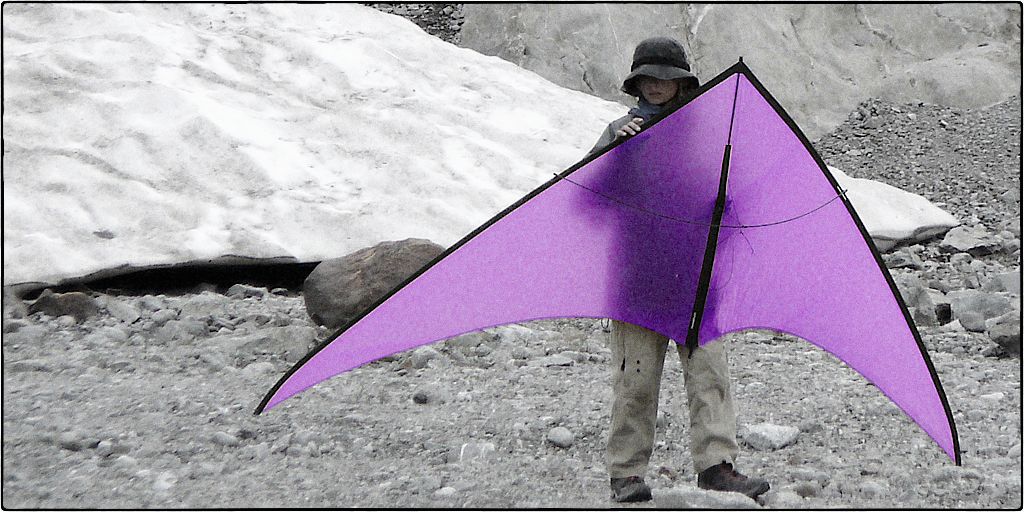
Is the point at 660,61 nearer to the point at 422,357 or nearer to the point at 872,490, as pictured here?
the point at 872,490

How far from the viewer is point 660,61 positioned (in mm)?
3746

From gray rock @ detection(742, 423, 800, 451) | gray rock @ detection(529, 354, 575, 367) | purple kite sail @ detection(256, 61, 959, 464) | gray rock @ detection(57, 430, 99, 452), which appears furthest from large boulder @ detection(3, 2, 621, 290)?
purple kite sail @ detection(256, 61, 959, 464)

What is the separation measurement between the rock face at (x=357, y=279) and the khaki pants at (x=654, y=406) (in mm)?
2980

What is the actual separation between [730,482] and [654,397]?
1.36 feet

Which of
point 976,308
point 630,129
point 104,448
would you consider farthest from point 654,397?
point 976,308

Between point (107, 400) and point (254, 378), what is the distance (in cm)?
84

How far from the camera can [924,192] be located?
12.7 meters

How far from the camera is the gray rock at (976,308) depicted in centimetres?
726

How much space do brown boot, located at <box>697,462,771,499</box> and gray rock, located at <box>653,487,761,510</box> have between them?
0.03 metres

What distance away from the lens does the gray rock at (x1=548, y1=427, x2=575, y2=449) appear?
458 centimetres

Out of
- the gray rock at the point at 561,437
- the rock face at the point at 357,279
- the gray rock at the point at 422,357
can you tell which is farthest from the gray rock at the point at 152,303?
the gray rock at the point at 561,437

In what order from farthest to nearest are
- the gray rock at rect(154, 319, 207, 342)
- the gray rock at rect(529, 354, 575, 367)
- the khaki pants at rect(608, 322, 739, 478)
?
1. the gray rock at rect(154, 319, 207, 342)
2. the gray rock at rect(529, 354, 575, 367)
3. the khaki pants at rect(608, 322, 739, 478)

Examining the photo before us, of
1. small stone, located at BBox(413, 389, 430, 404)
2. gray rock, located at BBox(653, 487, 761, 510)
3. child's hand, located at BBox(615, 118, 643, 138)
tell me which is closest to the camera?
gray rock, located at BBox(653, 487, 761, 510)

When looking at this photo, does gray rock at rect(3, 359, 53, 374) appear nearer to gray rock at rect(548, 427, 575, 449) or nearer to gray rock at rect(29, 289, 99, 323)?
gray rock at rect(29, 289, 99, 323)
